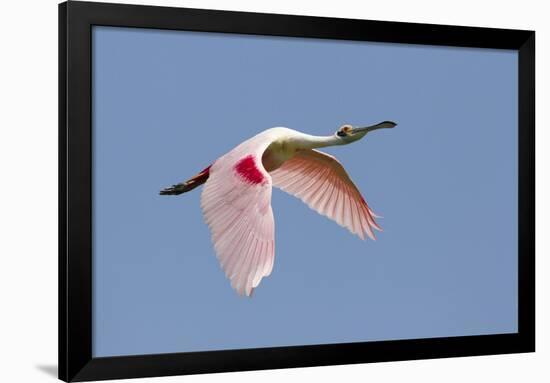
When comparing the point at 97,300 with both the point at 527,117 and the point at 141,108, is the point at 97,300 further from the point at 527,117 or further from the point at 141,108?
the point at 527,117

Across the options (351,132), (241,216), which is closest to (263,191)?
(241,216)

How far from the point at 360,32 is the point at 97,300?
1.17m

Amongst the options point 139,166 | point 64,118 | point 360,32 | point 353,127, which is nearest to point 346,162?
point 353,127

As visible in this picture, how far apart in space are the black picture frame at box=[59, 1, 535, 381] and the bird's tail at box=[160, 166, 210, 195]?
25cm

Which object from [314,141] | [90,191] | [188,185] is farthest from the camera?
[314,141]

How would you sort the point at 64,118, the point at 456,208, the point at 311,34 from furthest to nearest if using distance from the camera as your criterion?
the point at 456,208
the point at 311,34
the point at 64,118

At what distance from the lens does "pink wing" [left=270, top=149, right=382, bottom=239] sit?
3.74m

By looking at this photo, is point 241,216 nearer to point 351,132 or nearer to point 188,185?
point 188,185

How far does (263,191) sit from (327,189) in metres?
0.41

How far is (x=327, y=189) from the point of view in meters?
3.79

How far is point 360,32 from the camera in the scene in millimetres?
3781

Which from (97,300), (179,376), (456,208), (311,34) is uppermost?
(311,34)

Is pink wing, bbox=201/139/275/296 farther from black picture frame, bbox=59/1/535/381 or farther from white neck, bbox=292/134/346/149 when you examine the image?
black picture frame, bbox=59/1/535/381

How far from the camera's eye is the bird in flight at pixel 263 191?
3.37m
